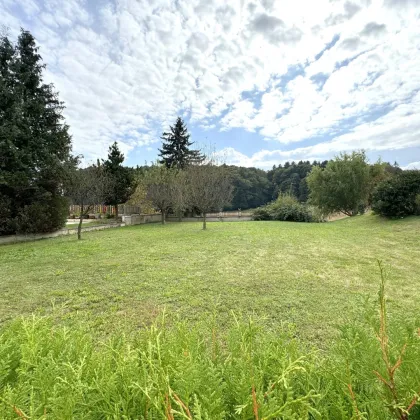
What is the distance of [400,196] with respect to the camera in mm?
12734

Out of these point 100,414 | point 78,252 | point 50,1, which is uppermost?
point 50,1

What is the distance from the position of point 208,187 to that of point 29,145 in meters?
8.99

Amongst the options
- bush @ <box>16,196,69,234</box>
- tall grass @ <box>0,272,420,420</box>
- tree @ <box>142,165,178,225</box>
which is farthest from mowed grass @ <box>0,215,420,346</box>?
tree @ <box>142,165,178,225</box>

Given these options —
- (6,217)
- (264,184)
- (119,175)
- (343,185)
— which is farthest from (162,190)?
(264,184)

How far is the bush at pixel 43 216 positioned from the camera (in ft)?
39.0

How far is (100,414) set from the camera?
827 mm

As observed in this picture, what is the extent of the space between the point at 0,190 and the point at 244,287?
498 inches

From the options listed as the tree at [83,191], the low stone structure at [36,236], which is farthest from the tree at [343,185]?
the low stone structure at [36,236]

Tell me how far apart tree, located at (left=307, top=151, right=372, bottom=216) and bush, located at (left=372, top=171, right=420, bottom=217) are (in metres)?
8.30

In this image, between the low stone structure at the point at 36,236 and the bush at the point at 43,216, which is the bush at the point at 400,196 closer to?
the low stone structure at the point at 36,236

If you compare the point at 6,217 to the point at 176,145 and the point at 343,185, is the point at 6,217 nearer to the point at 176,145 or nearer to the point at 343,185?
the point at 176,145

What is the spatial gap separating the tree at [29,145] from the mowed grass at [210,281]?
3591mm

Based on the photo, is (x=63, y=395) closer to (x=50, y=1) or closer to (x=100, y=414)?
(x=100, y=414)

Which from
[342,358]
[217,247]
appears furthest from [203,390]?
[217,247]
